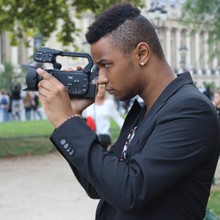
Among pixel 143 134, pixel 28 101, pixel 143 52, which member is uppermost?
pixel 143 52

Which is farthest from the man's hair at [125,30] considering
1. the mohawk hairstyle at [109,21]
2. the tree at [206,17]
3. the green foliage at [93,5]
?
the tree at [206,17]

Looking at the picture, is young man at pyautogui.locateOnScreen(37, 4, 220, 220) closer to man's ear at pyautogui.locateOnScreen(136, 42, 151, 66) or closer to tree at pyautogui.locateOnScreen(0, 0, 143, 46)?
Answer: man's ear at pyautogui.locateOnScreen(136, 42, 151, 66)

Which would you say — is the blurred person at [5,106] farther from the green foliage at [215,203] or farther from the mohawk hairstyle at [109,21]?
the mohawk hairstyle at [109,21]

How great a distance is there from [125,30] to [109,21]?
0.25 ft

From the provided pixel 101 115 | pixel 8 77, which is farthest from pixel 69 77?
pixel 8 77

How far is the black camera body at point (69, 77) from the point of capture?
6.80 feet

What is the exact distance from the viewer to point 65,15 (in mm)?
15242

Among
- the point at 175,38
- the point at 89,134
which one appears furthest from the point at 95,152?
the point at 175,38

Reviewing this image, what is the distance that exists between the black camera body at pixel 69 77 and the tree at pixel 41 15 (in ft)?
39.7

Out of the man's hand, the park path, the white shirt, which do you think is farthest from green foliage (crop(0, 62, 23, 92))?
the man's hand

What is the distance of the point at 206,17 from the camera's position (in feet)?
84.8

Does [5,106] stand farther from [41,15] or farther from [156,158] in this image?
[156,158]

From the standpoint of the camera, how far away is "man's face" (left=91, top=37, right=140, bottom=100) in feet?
6.40

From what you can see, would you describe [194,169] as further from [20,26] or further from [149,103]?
[20,26]
